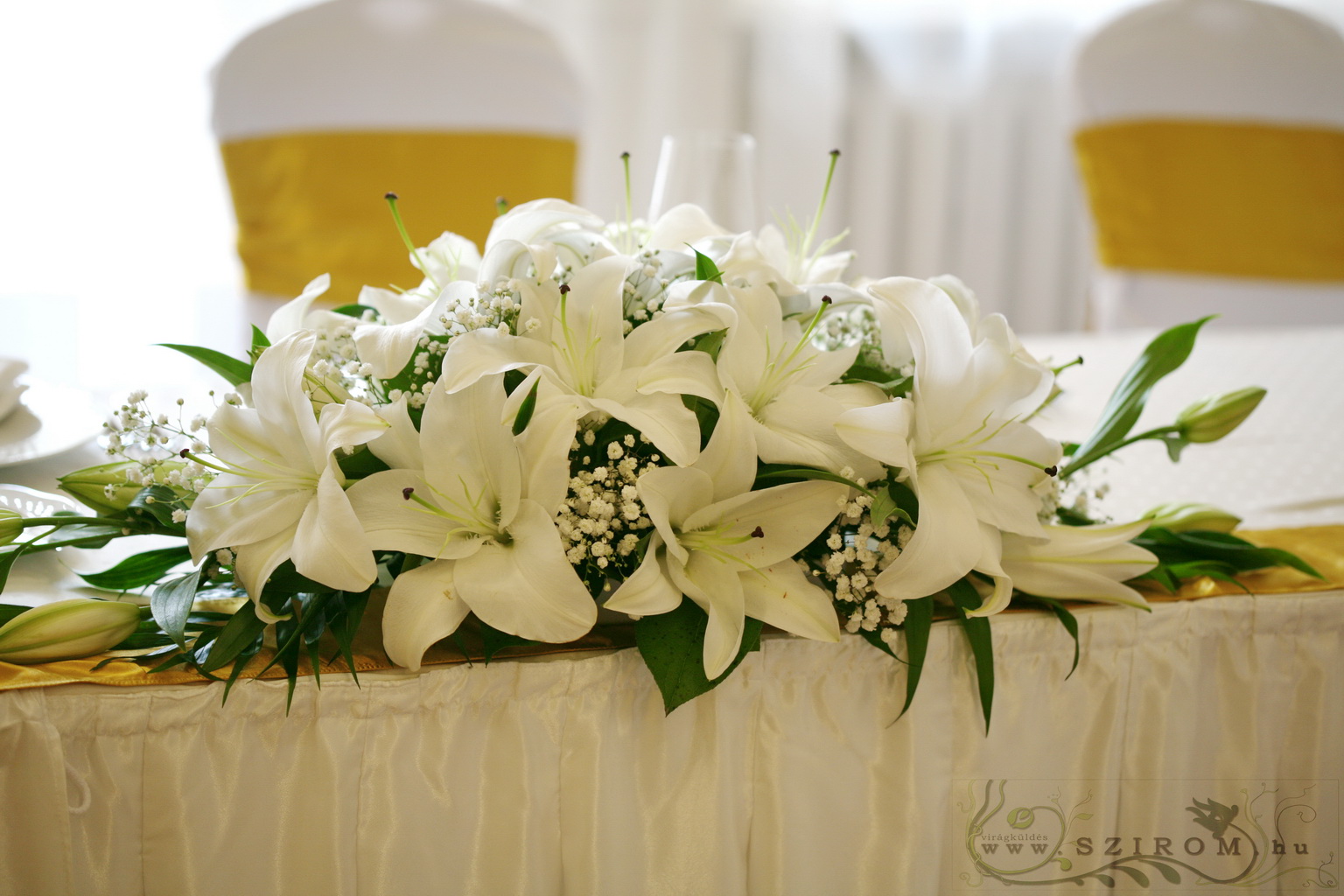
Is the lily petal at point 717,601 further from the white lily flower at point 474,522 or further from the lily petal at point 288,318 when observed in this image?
the lily petal at point 288,318

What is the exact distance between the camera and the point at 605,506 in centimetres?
57

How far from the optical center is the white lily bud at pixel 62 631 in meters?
0.57

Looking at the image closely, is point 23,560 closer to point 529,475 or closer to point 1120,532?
point 529,475

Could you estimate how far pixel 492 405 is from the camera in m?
0.56

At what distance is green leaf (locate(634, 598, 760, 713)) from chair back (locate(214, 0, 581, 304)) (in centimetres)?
134

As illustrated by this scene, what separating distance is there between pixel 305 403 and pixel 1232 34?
7.82ft

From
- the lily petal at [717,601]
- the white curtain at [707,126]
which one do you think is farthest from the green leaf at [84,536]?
the white curtain at [707,126]

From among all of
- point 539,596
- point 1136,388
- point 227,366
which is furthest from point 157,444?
point 1136,388

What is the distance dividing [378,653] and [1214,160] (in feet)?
7.48

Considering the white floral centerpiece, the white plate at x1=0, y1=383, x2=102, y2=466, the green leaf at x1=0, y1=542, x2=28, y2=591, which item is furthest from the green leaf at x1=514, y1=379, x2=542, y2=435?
the white plate at x1=0, y1=383, x2=102, y2=466

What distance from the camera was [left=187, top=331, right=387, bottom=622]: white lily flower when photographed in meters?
0.53

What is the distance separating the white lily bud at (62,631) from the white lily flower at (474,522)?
6.5 inches

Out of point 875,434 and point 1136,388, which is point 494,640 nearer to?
point 875,434

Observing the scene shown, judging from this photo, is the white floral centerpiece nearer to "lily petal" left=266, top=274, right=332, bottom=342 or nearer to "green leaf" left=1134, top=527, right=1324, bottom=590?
"lily petal" left=266, top=274, right=332, bottom=342
